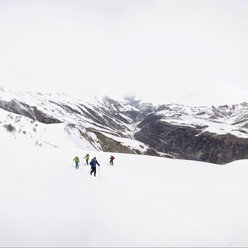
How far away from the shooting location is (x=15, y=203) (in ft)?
19.5

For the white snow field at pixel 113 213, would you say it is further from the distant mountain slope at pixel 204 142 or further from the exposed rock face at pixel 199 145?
the distant mountain slope at pixel 204 142

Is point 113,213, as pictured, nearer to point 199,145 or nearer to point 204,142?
point 199,145

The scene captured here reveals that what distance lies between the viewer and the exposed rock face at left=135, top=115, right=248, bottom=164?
136m

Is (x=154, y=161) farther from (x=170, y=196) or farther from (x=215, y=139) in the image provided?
(x=215, y=139)

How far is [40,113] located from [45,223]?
10090 centimetres

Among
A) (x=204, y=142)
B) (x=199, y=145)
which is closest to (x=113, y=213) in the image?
(x=199, y=145)

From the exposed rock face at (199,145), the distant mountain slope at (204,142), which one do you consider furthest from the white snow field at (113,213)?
the distant mountain slope at (204,142)

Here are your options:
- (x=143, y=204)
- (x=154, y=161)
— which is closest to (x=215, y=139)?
(x=154, y=161)

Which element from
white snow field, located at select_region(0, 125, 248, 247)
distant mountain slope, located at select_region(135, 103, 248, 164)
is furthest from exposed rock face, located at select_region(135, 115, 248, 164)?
white snow field, located at select_region(0, 125, 248, 247)

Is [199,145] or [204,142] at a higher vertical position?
[204,142]

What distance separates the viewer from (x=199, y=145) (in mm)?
157250

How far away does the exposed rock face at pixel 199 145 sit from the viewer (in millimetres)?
136250

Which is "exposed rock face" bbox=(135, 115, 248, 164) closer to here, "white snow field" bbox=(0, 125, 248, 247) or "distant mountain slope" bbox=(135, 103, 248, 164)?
"distant mountain slope" bbox=(135, 103, 248, 164)

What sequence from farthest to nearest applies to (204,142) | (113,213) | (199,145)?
(199,145)
(204,142)
(113,213)
